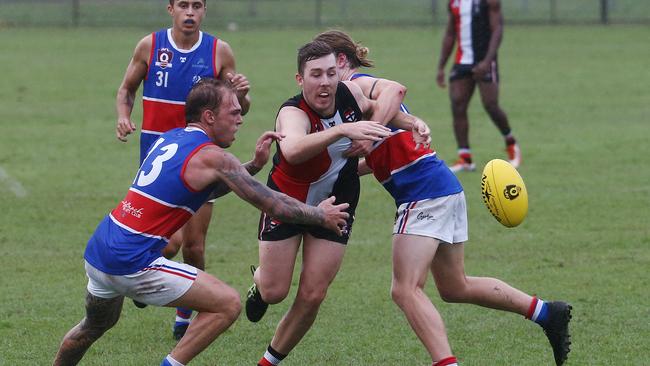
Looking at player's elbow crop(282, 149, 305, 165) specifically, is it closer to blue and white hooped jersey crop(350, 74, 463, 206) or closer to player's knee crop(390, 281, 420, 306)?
blue and white hooped jersey crop(350, 74, 463, 206)

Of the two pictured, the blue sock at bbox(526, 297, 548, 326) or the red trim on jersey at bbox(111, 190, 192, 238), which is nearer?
the red trim on jersey at bbox(111, 190, 192, 238)

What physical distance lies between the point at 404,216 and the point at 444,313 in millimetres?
1756

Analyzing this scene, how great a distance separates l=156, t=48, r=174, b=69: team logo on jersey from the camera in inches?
339

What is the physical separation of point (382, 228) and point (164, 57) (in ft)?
12.4

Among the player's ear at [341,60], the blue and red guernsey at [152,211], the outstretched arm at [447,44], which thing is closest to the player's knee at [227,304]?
the blue and red guernsey at [152,211]

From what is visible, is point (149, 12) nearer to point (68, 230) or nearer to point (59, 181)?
point (59, 181)

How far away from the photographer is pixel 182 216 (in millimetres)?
6316

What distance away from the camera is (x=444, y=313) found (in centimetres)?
860

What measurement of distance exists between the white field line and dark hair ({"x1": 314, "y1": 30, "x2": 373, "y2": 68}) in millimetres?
6996

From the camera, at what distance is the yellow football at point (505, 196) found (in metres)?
7.45

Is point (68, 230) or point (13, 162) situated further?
point (13, 162)

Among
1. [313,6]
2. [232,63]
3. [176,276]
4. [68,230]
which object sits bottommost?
[313,6]

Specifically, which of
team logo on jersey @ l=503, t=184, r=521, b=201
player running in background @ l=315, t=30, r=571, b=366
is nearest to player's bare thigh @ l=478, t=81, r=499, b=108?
team logo on jersey @ l=503, t=184, r=521, b=201

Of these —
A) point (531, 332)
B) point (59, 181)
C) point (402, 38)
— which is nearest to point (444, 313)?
point (531, 332)
